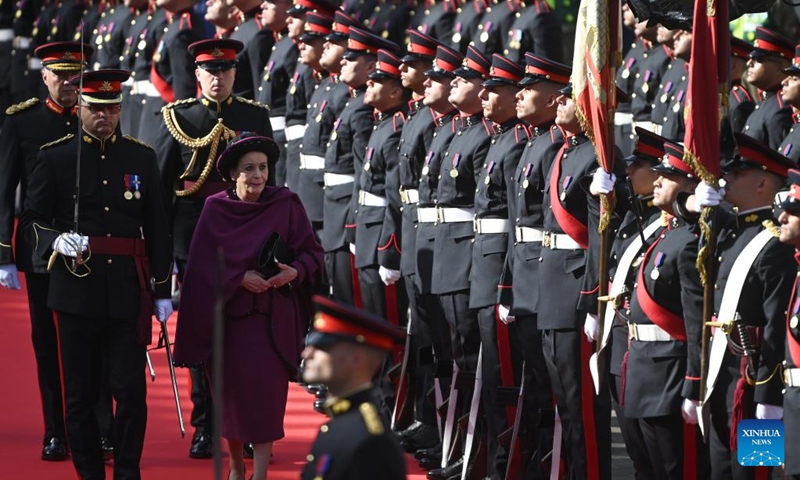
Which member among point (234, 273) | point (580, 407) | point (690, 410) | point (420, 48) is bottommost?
point (580, 407)

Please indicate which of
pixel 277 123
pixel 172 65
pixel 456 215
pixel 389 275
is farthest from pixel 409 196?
pixel 172 65

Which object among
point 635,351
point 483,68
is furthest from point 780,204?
point 483,68

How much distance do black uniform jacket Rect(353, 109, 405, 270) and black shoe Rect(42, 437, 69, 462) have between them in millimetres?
2214

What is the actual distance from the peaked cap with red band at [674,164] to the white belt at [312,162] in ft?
15.5

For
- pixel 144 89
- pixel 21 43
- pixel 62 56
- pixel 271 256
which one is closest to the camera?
pixel 271 256

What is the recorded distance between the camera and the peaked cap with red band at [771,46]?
1055 cm

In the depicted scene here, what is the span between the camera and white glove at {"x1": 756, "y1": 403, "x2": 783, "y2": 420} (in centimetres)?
767

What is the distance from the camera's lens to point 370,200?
459 inches

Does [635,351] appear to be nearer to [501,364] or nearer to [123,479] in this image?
[501,364]

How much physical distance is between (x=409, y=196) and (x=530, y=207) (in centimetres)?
176

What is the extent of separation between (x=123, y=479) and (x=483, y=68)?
2887mm

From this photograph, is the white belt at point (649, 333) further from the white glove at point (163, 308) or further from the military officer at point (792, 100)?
the white glove at point (163, 308)

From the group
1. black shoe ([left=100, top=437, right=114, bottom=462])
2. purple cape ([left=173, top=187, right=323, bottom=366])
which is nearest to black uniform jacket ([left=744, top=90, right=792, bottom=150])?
purple cape ([left=173, top=187, right=323, bottom=366])

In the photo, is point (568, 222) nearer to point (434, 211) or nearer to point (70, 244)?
point (434, 211)
